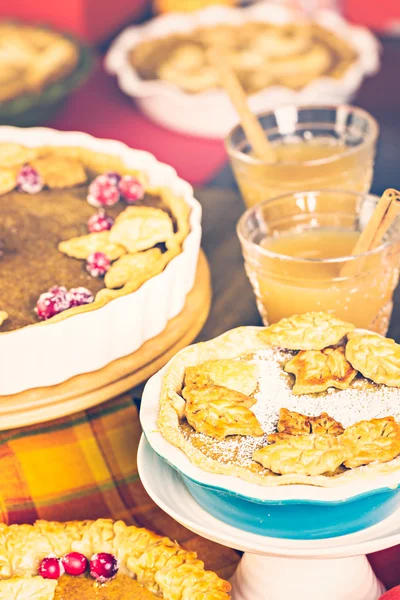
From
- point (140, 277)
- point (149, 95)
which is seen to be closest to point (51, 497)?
point (140, 277)

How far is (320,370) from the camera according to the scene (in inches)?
46.0

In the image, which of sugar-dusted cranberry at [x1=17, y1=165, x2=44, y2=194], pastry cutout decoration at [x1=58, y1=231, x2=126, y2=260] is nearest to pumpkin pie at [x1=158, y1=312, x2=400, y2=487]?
pastry cutout decoration at [x1=58, y1=231, x2=126, y2=260]

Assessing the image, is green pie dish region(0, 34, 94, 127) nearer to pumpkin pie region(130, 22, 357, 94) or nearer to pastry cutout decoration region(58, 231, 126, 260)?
pumpkin pie region(130, 22, 357, 94)

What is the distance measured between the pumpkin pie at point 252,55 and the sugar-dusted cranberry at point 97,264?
91 centimetres

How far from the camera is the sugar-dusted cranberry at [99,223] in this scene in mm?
1588

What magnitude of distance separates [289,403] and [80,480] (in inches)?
13.9

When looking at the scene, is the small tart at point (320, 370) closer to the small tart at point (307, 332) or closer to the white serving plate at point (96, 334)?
the small tart at point (307, 332)

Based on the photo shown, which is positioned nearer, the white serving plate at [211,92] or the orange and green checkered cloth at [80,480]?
the orange and green checkered cloth at [80,480]

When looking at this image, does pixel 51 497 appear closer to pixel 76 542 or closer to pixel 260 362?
pixel 76 542

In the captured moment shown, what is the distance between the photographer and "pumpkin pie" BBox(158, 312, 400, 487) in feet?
3.37

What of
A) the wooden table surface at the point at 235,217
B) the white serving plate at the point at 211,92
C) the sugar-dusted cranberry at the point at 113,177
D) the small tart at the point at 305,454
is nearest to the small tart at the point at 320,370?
the small tart at the point at 305,454

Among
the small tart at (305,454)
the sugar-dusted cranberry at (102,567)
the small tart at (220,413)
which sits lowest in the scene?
the sugar-dusted cranberry at (102,567)

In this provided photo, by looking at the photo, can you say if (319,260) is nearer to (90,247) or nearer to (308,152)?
(90,247)

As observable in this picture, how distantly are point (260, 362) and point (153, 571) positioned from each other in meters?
0.31
